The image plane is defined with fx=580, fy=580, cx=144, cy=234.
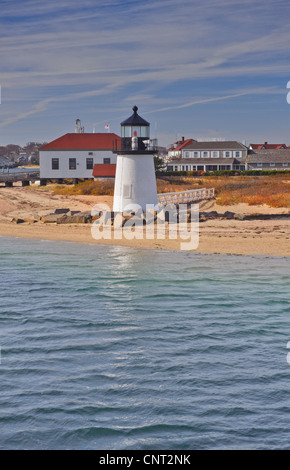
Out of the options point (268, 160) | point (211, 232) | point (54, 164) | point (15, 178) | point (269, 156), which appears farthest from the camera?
point (269, 156)

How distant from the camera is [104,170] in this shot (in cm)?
5134

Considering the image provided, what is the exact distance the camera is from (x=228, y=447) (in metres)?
7.59

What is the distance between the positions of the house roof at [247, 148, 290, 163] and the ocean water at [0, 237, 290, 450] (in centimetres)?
7417

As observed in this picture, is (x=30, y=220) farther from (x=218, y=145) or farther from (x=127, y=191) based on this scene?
(x=218, y=145)

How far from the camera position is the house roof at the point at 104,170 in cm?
5056

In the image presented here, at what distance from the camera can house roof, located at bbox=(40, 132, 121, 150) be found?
55.1 m

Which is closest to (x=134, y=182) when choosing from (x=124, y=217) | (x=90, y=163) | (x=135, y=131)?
(x=124, y=217)

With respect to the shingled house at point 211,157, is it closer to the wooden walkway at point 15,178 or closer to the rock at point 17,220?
the wooden walkway at point 15,178

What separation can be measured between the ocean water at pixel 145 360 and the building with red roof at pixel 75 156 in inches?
1482

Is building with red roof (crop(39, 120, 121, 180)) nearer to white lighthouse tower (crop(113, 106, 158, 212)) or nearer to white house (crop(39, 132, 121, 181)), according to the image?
white house (crop(39, 132, 121, 181))

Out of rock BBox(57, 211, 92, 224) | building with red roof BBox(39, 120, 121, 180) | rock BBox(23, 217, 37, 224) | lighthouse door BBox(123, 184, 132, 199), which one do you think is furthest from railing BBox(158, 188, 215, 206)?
building with red roof BBox(39, 120, 121, 180)

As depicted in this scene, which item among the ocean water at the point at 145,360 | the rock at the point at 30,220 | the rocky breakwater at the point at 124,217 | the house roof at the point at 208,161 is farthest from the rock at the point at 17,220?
the house roof at the point at 208,161

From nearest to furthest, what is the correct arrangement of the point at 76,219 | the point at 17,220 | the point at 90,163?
the point at 76,219 < the point at 17,220 < the point at 90,163

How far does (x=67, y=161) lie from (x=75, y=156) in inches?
36.7
